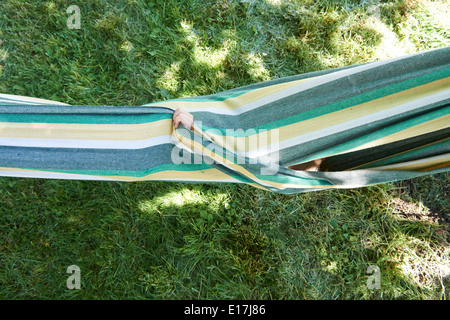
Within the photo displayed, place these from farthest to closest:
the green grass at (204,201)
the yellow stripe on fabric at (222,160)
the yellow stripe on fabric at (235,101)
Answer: the green grass at (204,201)
the yellow stripe on fabric at (235,101)
the yellow stripe on fabric at (222,160)

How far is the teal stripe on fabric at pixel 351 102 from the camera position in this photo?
1262mm

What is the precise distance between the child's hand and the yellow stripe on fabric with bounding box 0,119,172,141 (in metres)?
0.04

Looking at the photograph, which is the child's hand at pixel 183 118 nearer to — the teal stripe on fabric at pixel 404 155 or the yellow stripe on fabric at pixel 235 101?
the yellow stripe on fabric at pixel 235 101

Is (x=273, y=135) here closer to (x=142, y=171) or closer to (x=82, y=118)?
(x=142, y=171)

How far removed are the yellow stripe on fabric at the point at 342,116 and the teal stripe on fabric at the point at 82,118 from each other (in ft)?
0.93

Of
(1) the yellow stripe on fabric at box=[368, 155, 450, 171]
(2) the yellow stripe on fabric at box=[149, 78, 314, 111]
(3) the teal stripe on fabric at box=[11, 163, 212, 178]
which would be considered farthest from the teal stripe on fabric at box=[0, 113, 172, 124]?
(1) the yellow stripe on fabric at box=[368, 155, 450, 171]

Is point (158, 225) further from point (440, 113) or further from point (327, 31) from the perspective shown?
point (327, 31)

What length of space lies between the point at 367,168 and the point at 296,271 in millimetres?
985

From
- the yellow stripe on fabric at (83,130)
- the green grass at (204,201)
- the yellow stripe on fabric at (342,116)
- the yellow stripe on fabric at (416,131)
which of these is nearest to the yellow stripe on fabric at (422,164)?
the yellow stripe on fabric at (416,131)

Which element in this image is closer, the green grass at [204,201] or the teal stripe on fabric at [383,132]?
the teal stripe on fabric at [383,132]

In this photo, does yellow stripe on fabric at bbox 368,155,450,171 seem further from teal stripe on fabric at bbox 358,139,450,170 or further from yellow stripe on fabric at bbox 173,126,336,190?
yellow stripe on fabric at bbox 173,126,336,190

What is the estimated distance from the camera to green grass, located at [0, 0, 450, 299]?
2070mm

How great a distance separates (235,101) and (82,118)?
72 centimetres

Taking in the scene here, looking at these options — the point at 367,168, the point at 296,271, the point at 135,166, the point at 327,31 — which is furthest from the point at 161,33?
the point at 296,271
